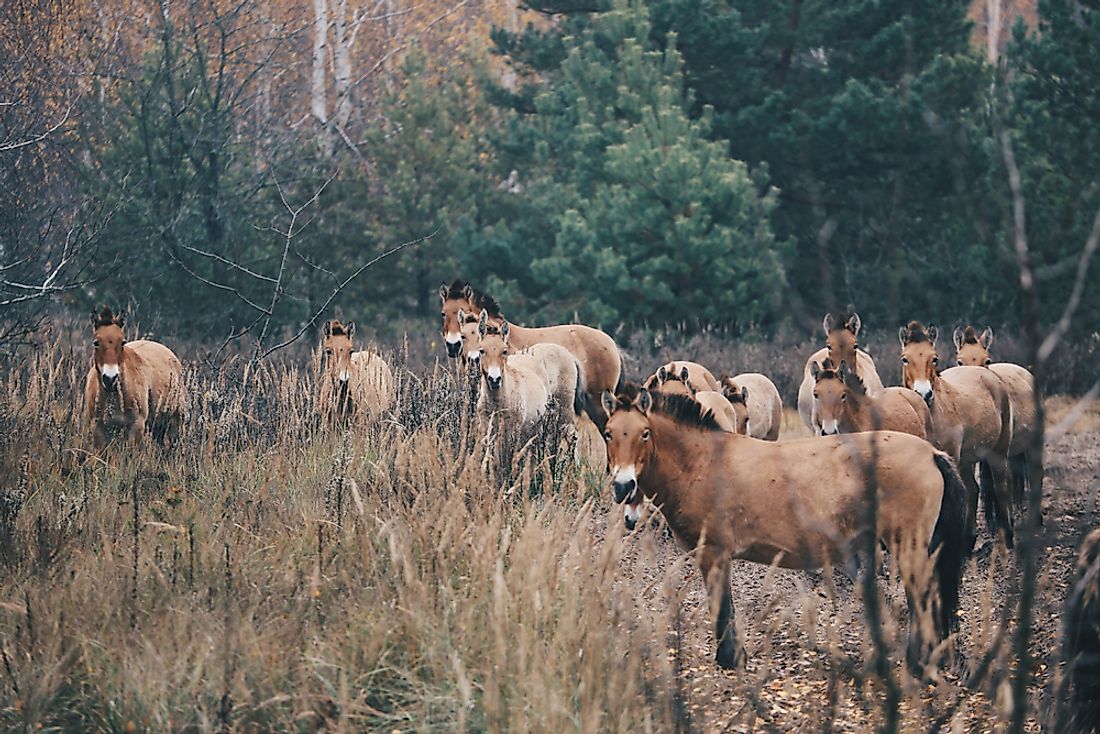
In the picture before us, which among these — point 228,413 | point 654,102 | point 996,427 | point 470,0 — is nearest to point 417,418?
point 228,413

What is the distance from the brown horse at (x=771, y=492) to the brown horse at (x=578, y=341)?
7253 millimetres

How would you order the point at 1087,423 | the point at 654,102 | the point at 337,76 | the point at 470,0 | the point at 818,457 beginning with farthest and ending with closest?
1. the point at 470,0
2. the point at 337,76
3. the point at 654,102
4. the point at 1087,423
5. the point at 818,457

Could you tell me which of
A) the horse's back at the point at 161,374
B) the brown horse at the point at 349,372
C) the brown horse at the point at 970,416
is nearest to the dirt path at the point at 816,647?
the brown horse at the point at 970,416

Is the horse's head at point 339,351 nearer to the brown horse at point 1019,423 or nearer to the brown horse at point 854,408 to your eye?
the brown horse at point 854,408

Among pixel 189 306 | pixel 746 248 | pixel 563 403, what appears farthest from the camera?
pixel 746 248

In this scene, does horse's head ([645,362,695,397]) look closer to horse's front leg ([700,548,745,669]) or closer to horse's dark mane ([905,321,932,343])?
horse's dark mane ([905,321,932,343])

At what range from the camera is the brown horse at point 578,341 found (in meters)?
14.6

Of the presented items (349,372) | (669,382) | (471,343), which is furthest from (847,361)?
(349,372)

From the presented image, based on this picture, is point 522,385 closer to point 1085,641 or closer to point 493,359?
point 493,359

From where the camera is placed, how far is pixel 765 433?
1209 centimetres

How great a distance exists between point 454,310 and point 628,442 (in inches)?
306

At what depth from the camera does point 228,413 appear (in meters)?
9.72

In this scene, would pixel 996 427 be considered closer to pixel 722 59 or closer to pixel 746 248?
pixel 746 248

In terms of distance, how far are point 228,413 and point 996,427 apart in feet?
20.4
